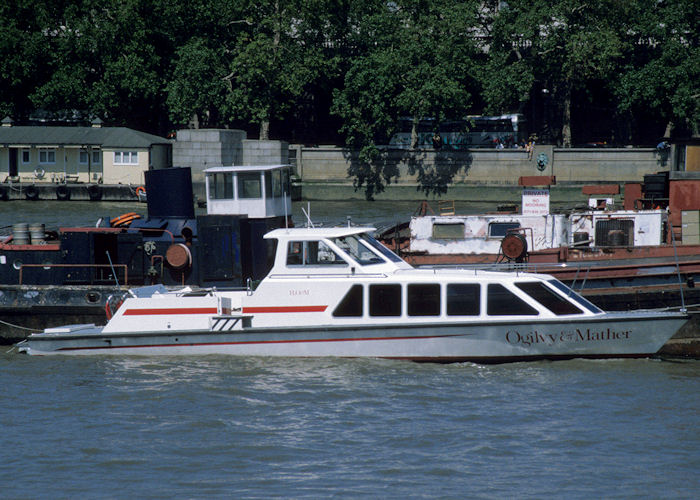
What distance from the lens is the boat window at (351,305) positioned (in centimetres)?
1819

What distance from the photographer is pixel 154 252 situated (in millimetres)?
21578

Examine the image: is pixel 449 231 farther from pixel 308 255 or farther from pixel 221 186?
pixel 308 255

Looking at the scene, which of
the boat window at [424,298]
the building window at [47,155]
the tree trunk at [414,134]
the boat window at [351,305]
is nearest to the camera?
the boat window at [424,298]

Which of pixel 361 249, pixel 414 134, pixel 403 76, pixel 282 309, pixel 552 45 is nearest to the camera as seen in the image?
pixel 282 309

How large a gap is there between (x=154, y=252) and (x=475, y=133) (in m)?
42.5

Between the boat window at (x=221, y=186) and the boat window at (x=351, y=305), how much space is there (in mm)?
4723

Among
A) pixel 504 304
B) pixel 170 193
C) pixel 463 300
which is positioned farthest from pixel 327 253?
pixel 170 193

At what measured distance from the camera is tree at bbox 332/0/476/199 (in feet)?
183

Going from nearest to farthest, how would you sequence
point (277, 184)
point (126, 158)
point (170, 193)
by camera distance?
point (277, 184) < point (170, 193) < point (126, 158)

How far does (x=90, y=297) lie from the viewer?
68.6ft

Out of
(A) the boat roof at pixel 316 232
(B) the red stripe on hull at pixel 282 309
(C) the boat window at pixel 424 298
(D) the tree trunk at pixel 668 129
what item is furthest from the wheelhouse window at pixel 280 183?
(D) the tree trunk at pixel 668 129

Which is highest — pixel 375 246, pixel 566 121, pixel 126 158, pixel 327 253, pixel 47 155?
pixel 566 121

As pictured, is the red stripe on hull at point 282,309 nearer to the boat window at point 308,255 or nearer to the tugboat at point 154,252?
the boat window at point 308,255

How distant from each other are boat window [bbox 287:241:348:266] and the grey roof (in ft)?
132
